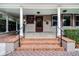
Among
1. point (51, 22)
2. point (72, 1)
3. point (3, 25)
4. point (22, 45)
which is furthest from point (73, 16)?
point (22, 45)

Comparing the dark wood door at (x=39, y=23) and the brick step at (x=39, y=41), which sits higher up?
the dark wood door at (x=39, y=23)

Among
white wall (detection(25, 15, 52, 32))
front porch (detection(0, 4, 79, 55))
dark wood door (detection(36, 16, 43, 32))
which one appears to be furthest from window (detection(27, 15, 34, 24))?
dark wood door (detection(36, 16, 43, 32))

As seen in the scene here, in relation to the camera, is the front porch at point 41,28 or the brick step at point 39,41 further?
the brick step at point 39,41

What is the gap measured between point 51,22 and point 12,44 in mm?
10747

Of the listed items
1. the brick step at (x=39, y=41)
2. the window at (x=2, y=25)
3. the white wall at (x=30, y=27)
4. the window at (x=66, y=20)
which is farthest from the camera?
the white wall at (x=30, y=27)

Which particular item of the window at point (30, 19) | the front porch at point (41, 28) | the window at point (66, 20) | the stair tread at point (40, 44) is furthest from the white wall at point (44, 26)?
the stair tread at point (40, 44)

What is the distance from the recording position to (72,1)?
586 inches

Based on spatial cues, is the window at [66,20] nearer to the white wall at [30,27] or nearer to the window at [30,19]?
the white wall at [30,27]

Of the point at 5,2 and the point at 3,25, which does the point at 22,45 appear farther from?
the point at 3,25

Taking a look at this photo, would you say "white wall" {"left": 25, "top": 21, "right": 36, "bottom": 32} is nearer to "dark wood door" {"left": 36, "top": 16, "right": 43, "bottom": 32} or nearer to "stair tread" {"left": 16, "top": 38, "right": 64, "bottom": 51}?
"dark wood door" {"left": 36, "top": 16, "right": 43, "bottom": 32}

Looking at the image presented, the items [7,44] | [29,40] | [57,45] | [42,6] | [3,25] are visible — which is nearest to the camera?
[7,44]

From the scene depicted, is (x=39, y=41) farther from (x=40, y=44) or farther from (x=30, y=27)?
(x=30, y=27)

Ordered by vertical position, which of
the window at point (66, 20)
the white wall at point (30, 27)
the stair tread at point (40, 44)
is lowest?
the stair tread at point (40, 44)

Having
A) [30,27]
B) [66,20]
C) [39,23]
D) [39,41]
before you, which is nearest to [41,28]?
[39,23]
